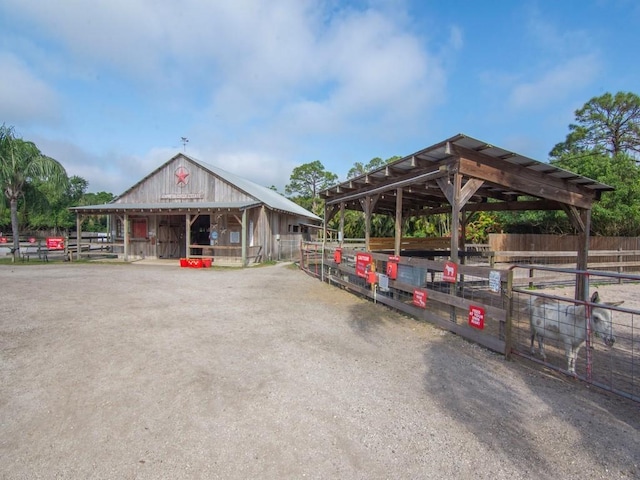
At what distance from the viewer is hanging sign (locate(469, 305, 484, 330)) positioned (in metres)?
4.94

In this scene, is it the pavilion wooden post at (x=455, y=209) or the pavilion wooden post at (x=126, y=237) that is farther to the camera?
the pavilion wooden post at (x=126, y=237)

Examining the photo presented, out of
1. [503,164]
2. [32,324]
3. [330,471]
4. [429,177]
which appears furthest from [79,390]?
[503,164]

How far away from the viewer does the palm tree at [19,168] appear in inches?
674

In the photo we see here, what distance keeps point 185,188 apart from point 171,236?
3006 mm

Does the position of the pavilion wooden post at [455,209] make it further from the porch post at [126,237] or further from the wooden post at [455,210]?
the porch post at [126,237]

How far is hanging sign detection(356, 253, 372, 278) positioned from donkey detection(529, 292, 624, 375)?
3.93 m

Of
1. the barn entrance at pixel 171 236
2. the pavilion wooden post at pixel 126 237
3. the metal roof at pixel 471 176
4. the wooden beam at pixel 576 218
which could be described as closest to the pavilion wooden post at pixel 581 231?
the wooden beam at pixel 576 218

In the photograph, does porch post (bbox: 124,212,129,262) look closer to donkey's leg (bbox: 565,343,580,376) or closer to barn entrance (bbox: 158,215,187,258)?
barn entrance (bbox: 158,215,187,258)

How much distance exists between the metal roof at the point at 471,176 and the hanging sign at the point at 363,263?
1730mm

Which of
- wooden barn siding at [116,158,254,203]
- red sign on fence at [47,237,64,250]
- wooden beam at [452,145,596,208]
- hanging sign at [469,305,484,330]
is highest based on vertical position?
wooden barn siding at [116,158,254,203]

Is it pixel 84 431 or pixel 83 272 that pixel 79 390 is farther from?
pixel 83 272

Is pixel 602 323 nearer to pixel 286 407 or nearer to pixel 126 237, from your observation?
pixel 286 407

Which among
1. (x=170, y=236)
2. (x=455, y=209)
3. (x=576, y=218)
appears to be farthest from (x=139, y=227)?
(x=576, y=218)

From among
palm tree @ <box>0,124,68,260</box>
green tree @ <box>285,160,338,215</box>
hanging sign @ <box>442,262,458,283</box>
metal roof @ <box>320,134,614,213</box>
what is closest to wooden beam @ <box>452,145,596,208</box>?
metal roof @ <box>320,134,614,213</box>
